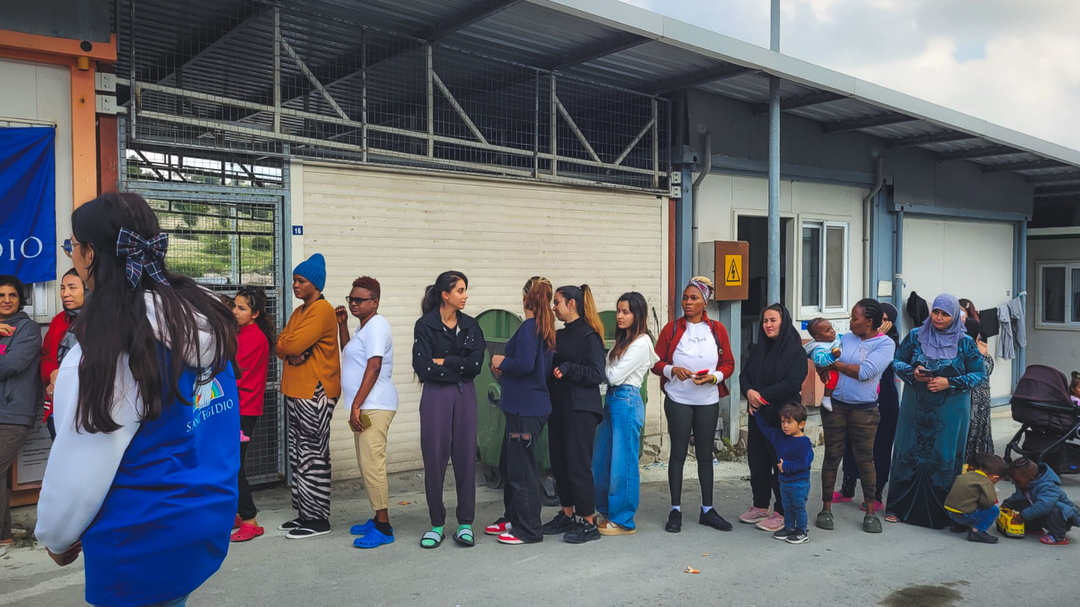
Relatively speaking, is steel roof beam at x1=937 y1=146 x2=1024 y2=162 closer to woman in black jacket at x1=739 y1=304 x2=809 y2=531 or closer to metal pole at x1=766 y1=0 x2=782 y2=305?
metal pole at x1=766 y1=0 x2=782 y2=305

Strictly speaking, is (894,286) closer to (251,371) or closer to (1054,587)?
(1054,587)

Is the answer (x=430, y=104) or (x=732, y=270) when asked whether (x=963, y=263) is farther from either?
(x=430, y=104)

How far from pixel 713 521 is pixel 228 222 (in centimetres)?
446

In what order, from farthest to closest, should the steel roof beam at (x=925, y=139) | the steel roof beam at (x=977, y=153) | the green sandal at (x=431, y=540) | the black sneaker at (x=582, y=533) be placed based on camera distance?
the steel roof beam at (x=977, y=153), the steel roof beam at (x=925, y=139), the black sneaker at (x=582, y=533), the green sandal at (x=431, y=540)

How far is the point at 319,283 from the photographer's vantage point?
5.75 metres

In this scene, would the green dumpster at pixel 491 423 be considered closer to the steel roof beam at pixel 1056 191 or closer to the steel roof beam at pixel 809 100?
the steel roof beam at pixel 809 100

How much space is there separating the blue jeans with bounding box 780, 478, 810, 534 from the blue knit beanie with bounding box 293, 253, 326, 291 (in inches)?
146

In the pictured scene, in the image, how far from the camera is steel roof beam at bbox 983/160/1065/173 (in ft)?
41.1

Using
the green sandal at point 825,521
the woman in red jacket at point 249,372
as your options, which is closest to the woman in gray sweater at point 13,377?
the woman in red jacket at point 249,372

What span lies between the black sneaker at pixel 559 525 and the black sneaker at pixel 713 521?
1095mm

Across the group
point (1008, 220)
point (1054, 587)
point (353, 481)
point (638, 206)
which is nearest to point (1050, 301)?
point (1008, 220)

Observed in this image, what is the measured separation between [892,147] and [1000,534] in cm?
658

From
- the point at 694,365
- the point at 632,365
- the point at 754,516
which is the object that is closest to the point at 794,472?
the point at 754,516

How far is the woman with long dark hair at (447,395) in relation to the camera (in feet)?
18.3
